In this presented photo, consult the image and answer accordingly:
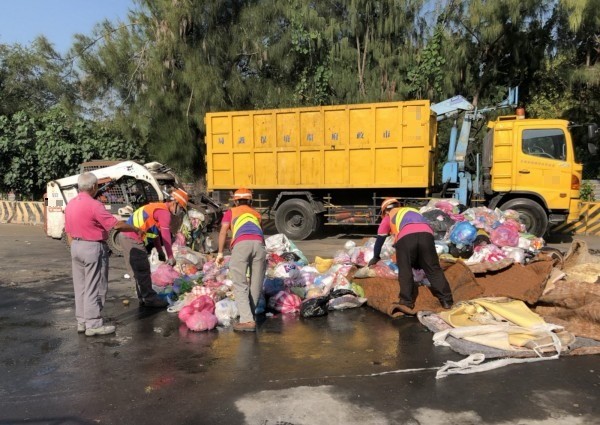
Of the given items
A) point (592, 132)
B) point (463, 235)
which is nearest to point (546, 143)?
point (592, 132)

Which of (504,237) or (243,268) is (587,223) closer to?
(504,237)

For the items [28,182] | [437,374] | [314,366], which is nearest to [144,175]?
[314,366]

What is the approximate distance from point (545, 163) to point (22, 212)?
51.4 ft

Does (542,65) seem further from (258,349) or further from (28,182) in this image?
(28,182)

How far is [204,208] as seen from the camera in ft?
37.0

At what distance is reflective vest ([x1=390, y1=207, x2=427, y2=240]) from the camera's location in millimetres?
5793

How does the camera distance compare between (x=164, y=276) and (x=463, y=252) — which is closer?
(x=164, y=276)

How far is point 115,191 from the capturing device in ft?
35.2

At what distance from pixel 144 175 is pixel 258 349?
6.71 metres

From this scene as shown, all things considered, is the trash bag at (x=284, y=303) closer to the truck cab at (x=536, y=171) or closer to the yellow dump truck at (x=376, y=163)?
the yellow dump truck at (x=376, y=163)

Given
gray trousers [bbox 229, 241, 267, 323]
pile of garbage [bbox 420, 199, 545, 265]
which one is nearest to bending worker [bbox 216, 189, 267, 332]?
gray trousers [bbox 229, 241, 267, 323]

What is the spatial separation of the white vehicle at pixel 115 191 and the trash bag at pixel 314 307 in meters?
5.59

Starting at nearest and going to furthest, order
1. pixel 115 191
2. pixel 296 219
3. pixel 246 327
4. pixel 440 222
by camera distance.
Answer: pixel 246 327 < pixel 440 222 < pixel 115 191 < pixel 296 219

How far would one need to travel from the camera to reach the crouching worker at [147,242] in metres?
6.21
